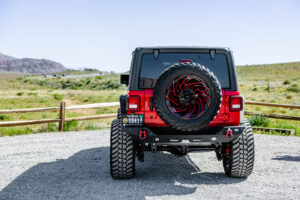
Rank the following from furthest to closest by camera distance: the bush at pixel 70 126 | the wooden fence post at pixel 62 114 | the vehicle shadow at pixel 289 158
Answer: the bush at pixel 70 126 → the wooden fence post at pixel 62 114 → the vehicle shadow at pixel 289 158

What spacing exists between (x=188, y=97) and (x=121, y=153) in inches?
56.5

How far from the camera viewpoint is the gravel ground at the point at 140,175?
4465 mm

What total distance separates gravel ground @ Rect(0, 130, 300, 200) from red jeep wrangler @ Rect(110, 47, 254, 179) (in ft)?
1.34

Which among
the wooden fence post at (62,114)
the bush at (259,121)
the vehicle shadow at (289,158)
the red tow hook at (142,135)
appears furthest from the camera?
the bush at (259,121)

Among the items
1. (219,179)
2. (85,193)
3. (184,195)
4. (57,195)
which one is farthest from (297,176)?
(57,195)

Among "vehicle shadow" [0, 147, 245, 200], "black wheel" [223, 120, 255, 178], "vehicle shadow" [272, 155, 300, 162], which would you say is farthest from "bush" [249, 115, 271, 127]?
"black wheel" [223, 120, 255, 178]

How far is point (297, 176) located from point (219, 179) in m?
1.36

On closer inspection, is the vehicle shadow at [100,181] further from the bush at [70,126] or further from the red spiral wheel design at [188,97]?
the bush at [70,126]

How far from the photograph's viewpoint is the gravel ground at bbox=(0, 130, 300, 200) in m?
4.46

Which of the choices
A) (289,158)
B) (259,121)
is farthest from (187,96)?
(259,121)

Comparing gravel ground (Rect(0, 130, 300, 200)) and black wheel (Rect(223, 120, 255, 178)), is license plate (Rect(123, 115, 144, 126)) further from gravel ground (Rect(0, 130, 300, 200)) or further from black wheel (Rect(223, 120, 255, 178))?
black wheel (Rect(223, 120, 255, 178))

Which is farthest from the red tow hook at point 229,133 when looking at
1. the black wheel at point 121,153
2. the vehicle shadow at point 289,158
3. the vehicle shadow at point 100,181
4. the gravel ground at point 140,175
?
the vehicle shadow at point 289,158

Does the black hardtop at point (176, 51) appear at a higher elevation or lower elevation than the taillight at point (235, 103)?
higher

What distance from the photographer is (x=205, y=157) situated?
6.89 m
